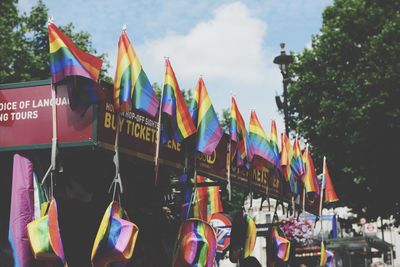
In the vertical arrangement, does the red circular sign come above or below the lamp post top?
below

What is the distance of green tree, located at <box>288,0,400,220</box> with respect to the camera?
22.7m

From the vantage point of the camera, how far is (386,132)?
2275 centimetres

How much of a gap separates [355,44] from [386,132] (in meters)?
3.80

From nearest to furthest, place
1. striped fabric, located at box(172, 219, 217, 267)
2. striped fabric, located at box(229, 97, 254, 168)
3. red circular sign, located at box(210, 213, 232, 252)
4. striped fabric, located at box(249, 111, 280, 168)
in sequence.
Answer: striped fabric, located at box(172, 219, 217, 267) → striped fabric, located at box(229, 97, 254, 168) → striped fabric, located at box(249, 111, 280, 168) → red circular sign, located at box(210, 213, 232, 252)

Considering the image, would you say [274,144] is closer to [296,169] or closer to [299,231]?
[296,169]

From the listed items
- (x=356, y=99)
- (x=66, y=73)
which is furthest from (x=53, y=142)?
(x=356, y=99)

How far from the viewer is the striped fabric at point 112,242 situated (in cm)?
589

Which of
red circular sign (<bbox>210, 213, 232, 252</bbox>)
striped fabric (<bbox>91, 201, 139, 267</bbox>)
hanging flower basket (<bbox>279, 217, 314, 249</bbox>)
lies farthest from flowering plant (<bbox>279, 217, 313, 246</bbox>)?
striped fabric (<bbox>91, 201, 139, 267</bbox>)

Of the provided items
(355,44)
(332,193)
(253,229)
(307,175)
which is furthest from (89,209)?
(355,44)

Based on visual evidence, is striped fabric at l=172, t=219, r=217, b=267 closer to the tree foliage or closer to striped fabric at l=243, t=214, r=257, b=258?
striped fabric at l=243, t=214, r=257, b=258

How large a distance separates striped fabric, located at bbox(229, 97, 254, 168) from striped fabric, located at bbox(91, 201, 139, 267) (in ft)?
9.32

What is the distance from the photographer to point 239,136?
28.5ft

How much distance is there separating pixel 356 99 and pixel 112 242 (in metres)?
18.7

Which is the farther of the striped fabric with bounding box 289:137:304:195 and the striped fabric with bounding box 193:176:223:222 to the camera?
the striped fabric with bounding box 193:176:223:222
